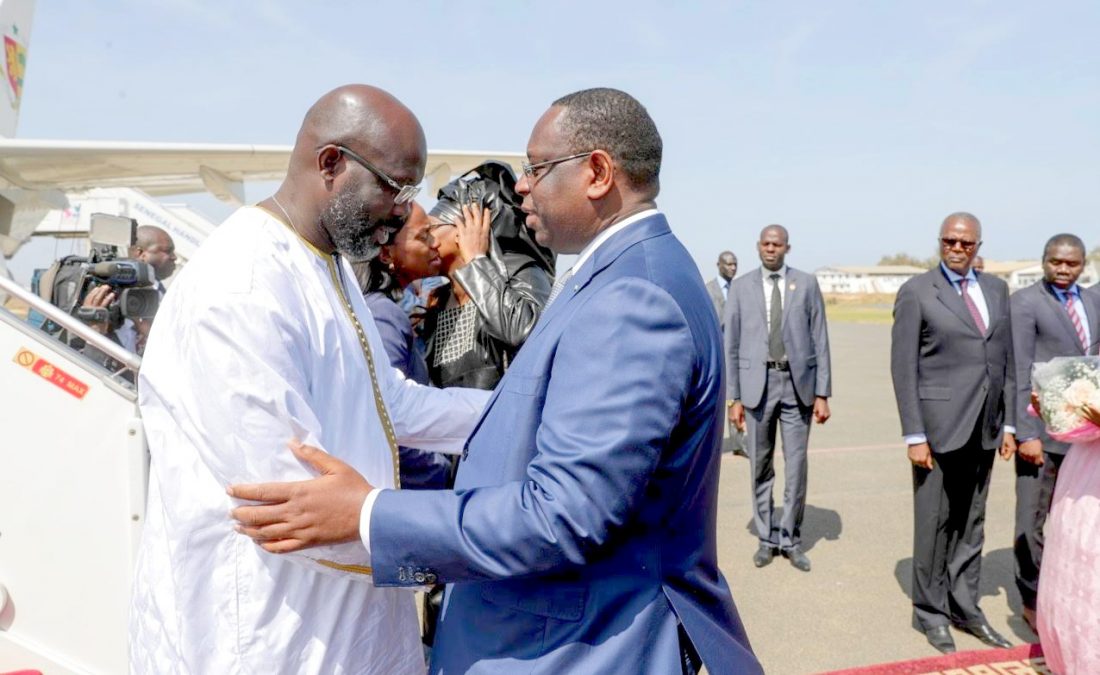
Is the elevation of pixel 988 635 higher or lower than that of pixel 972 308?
lower

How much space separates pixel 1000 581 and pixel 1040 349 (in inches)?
60.4

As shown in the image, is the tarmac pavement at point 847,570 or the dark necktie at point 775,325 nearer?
the tarmac pavement at point 847,570

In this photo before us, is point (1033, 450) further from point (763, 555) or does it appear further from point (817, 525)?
point (817, 525)

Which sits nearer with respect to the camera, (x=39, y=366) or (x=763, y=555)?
(x=39, y=366)

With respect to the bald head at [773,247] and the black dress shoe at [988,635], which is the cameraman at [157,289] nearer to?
the bald head at [773,247]

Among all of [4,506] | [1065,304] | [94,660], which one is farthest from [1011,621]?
[4,506]

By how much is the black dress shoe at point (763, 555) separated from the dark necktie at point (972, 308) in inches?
79.9

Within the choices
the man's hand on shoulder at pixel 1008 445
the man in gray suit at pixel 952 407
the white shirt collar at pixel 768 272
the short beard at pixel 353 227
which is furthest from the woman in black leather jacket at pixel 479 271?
the white shirt collar at pixel 768 272

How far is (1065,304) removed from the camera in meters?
4.88

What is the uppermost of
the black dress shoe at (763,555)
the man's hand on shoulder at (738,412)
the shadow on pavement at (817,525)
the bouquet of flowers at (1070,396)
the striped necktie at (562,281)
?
the striped necktie at (562,281)

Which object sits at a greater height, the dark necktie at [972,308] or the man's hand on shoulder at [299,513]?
the dark necktie at [972,308]

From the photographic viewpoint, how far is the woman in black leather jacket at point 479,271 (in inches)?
113

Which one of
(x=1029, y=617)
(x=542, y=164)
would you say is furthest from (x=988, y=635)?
(x=542, y=164)

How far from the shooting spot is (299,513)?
1446 mm
